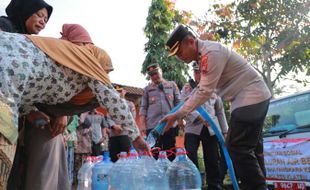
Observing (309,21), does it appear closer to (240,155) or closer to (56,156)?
(240,155)

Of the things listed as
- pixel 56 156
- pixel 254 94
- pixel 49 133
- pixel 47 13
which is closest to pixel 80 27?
pixel 47 13

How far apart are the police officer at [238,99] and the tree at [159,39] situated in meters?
17.5

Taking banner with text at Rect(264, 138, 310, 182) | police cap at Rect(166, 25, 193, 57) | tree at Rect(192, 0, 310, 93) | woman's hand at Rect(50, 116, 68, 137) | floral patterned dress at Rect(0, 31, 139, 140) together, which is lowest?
banner with text at Rect(264, 138, 310, 182)

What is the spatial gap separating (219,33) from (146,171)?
11316 mm

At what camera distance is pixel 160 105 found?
5555 mm

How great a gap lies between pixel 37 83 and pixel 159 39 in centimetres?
1967

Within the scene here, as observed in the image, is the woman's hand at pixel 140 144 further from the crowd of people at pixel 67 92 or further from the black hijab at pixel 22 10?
the black hijab at pixel 22 10

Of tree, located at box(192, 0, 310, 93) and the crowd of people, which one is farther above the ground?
tree, located at box(192, 0, 310, 93)

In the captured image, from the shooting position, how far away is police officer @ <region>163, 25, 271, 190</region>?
2.91 meters

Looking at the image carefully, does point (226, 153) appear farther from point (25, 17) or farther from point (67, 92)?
point (25, 17)

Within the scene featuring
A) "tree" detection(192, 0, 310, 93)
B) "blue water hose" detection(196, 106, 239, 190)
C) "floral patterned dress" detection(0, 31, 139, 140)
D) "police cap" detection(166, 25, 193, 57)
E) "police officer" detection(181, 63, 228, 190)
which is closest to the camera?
"floral patterned dress" detection(0, 31, 139, 140)

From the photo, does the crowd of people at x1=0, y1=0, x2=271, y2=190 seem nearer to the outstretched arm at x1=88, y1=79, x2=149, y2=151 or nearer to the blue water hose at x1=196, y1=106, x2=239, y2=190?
the outstretched arm at x1=88, y1=79, x2=149, y2=151

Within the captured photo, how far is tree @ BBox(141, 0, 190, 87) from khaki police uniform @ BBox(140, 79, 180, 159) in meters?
15.1

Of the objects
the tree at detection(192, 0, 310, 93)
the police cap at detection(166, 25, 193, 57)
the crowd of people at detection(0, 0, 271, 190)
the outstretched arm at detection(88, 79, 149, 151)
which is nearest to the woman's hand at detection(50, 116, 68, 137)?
the crowd of people at detection(0, 0, 271, 190)
